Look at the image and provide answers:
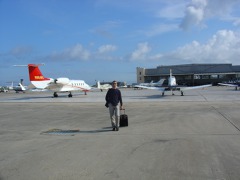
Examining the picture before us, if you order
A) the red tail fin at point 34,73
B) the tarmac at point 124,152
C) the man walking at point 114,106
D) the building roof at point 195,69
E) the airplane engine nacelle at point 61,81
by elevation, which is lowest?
the tarmac at point 124,152

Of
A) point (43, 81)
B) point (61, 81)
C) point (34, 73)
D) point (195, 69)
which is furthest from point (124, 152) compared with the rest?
point (195, 69)

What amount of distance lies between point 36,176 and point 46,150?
7.54 feet

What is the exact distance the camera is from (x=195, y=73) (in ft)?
405

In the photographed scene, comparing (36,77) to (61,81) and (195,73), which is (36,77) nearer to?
(61,81)

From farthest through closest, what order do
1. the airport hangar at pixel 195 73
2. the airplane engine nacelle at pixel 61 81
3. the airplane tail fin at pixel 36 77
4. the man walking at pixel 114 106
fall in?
1. the airport hangar at pixel 195 73
2. the airplane engine nacelle at pixel 61 81
3. the airplane tail fin at pixel 36 77
4. the man walking at pixel 114 106

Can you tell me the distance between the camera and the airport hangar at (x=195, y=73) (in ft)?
375

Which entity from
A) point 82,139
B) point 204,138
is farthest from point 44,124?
point 204,138

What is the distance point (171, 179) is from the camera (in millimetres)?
5410

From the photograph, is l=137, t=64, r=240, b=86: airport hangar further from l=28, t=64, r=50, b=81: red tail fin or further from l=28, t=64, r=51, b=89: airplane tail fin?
l=28, t=64, r=50, b=81: red tail fin

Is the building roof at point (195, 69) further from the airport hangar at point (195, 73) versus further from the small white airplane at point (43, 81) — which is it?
the small white airplane at point (43, 81)

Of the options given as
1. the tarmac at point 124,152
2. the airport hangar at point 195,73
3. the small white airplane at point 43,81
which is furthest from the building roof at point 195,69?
the tarmac at point 124,152

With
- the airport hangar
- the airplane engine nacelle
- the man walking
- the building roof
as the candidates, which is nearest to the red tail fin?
the airplane engine nacelle

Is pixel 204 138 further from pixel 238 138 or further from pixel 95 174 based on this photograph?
pixel 95 174

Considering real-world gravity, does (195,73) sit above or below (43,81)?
above
